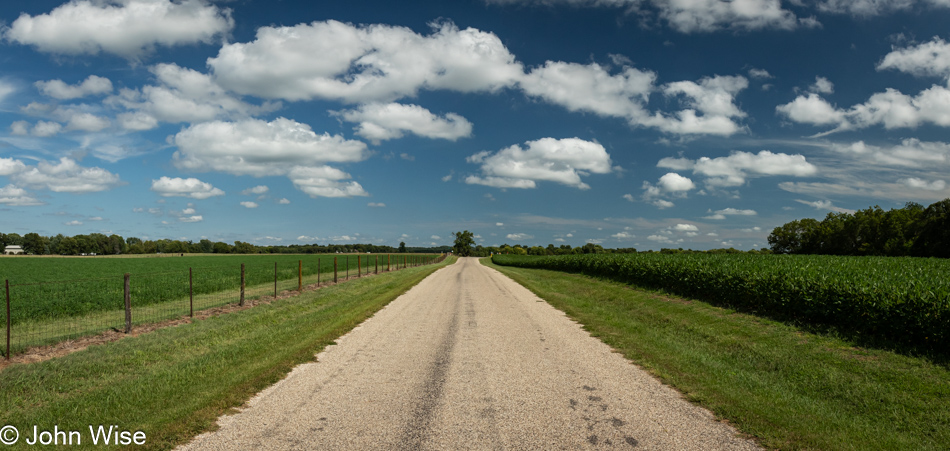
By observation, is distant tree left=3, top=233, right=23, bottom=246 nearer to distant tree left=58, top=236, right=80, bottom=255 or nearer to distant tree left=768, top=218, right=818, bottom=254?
distant tree left=58, top=236, right=80, bottom=255

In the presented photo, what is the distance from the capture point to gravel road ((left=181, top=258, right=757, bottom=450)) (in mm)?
4965

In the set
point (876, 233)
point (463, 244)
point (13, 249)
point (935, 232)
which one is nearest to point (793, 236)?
point (876, 233)

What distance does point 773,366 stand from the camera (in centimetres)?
895

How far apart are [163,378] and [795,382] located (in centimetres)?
1074

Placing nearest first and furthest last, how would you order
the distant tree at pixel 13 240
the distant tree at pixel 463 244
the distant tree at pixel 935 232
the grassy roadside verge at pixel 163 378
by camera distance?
the grassy roadside verge at pixel 163 378
the distant tree at pixel 935 232
the distant tree at pixel 13 240
the distant tree at pixel 463 244

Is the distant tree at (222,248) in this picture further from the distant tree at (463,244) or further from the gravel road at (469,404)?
the gravel road at (469,404)

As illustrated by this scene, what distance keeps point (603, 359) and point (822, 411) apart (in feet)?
11.1

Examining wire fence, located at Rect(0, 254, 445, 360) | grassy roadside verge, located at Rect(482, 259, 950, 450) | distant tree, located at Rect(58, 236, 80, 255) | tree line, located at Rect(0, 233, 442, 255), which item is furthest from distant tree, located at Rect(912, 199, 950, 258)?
distant tree, located at Rect(58, 236, 80, 255)

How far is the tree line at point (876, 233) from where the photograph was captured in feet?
144

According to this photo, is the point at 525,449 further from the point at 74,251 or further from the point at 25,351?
the point at 74,251

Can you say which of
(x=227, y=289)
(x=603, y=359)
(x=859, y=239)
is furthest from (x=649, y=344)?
(x=859, y=239)

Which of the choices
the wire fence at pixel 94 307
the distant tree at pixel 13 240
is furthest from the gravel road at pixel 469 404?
the distant tree at pixel 13 240

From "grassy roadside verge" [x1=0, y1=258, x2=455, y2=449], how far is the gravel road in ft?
1.58

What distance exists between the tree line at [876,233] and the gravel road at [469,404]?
5261 cm
